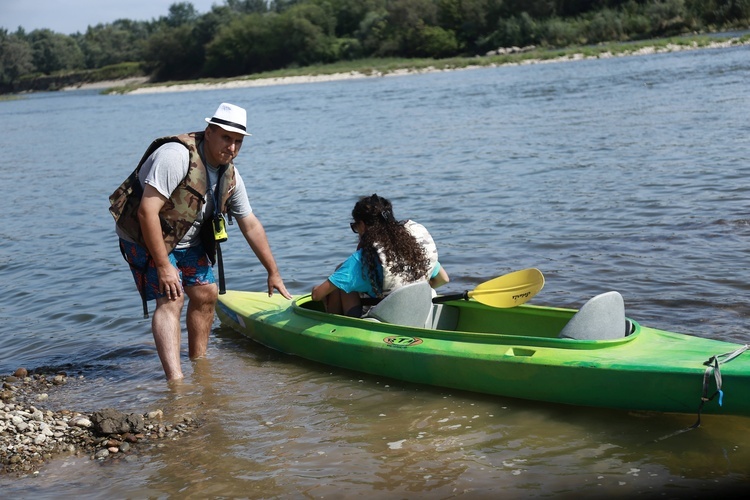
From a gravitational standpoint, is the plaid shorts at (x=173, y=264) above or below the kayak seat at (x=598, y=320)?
above

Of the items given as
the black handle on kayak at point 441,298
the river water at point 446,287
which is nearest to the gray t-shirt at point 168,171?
the black handle on kayak at point 441,298

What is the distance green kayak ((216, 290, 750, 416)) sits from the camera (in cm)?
430

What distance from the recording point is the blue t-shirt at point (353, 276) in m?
5.34

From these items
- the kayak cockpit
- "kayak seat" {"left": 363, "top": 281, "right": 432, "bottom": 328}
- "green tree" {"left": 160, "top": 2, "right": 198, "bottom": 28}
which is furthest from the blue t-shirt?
"green tree" {"left": 160, "top": 2, "right": 198, "bottom": 28}

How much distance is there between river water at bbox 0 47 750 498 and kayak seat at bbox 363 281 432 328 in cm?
41

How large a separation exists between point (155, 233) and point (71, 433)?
3.78 feet

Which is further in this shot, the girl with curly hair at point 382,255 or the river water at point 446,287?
the girl with curly hair at point 382,255

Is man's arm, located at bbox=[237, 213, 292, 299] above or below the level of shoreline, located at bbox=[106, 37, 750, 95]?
below

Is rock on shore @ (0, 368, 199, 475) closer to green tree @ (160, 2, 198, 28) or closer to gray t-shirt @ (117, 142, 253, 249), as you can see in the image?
gray t-shirt @ (117, 142, 253, 249)

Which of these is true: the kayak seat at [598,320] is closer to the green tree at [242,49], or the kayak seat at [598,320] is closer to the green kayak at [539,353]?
the green kayak at [539,353]

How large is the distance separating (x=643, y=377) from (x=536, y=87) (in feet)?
77.6

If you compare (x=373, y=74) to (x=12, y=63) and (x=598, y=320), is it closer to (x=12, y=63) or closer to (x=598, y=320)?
(x=598, y=320)

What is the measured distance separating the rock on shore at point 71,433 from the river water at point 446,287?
0.11 meters

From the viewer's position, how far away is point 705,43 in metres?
35.8
